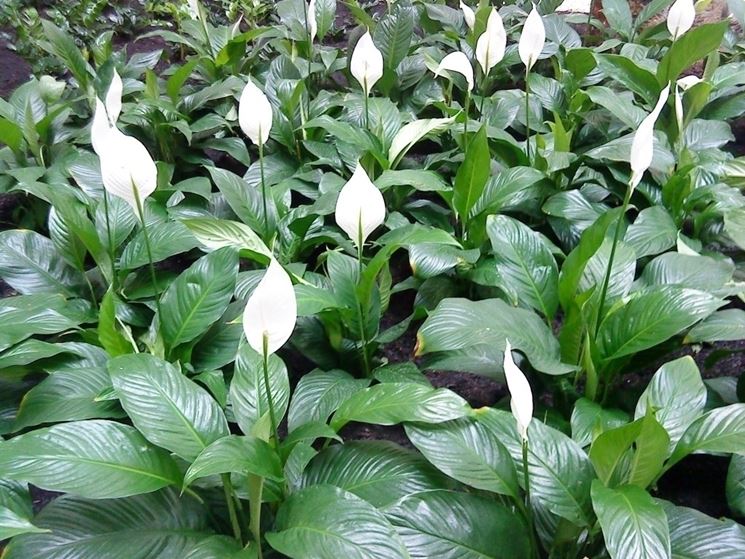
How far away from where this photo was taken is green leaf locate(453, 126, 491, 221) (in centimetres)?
156

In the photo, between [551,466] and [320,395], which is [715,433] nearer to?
[551,466]

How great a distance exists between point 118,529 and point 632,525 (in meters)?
0.71

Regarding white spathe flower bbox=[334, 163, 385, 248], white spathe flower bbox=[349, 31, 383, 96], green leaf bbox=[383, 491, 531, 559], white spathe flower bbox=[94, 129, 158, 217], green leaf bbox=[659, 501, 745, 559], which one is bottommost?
green leaf bbox=[659, 501, 745, 559]

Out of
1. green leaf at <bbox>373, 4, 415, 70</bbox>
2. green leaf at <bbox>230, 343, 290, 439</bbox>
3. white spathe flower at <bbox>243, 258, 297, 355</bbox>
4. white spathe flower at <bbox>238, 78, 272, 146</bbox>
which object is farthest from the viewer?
green leaf at <bbox>373, 4, 415, 70</bbox>

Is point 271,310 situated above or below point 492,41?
below

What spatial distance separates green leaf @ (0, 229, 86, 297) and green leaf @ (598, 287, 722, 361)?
3.81 feet

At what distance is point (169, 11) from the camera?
11.1 ft

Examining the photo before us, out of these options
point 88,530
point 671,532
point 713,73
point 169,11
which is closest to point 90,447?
point 88,530

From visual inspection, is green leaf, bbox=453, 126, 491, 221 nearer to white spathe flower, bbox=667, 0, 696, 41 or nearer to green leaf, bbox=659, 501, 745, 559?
white spathe flower, bbox=667, 0, 696, 41

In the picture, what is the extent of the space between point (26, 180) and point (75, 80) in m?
0.97

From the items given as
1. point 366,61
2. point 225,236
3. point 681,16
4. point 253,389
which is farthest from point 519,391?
point 681,16

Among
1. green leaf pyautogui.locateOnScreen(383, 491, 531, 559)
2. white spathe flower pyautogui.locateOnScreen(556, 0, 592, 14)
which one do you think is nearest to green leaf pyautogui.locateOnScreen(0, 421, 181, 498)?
green leaf pyautogui.locateOnScreen(383, 491, 531, 559)

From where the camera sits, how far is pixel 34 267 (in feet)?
5.12

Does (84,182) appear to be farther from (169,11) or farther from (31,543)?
(169,11)
